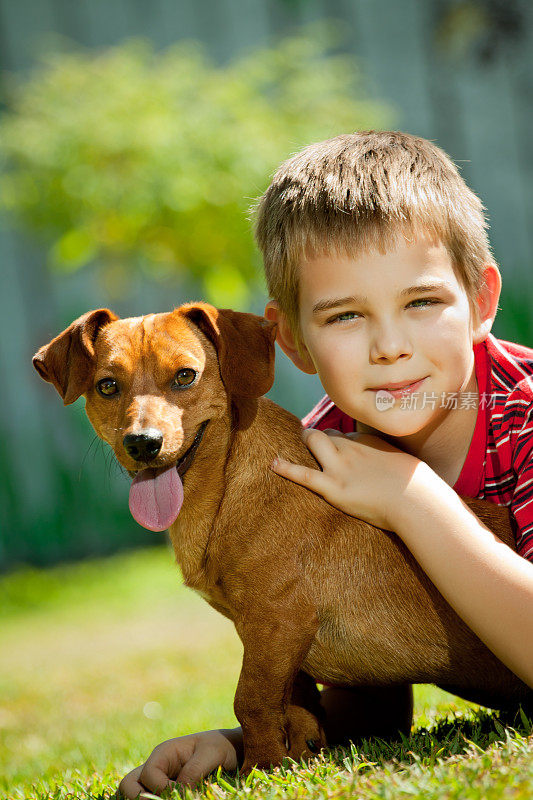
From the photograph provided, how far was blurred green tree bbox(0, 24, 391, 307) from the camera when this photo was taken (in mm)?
7266

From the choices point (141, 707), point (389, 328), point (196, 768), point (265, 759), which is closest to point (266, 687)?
point (265, 759)

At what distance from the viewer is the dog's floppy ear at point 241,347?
2.75 meters

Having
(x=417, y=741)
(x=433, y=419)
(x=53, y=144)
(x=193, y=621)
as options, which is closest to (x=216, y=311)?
(x=433, y=419)

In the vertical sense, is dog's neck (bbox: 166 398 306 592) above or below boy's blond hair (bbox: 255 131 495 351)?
below

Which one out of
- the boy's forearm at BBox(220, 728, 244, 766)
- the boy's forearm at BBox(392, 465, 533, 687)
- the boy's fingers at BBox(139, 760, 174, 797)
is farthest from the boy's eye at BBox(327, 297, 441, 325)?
the boy's fingers at BBox(139, 760, 174, 797)

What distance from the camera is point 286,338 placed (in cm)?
324

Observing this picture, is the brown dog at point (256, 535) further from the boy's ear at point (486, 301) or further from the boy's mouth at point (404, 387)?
the boy's ear at point (486, 301)

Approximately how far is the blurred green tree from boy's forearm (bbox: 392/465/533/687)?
4973 millimetres

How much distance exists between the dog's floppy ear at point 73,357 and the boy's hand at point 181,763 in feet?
3.78

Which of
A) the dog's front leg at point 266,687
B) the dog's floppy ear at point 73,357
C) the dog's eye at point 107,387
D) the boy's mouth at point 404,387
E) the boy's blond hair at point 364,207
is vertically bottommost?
the dog's front leg at point 266,687

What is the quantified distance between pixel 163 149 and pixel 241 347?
16.0ft

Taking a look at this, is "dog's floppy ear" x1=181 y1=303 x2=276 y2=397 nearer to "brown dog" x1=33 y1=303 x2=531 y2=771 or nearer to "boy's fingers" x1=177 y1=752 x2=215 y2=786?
"brown dog" x1=33 y1=303 x2=531 y2=771

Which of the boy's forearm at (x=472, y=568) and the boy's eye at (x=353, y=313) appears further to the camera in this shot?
the boy's eye at (x=353, y=313)

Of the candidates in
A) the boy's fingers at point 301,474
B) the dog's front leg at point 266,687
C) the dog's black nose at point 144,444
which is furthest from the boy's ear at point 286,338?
the dog's front leg at point 266,687
